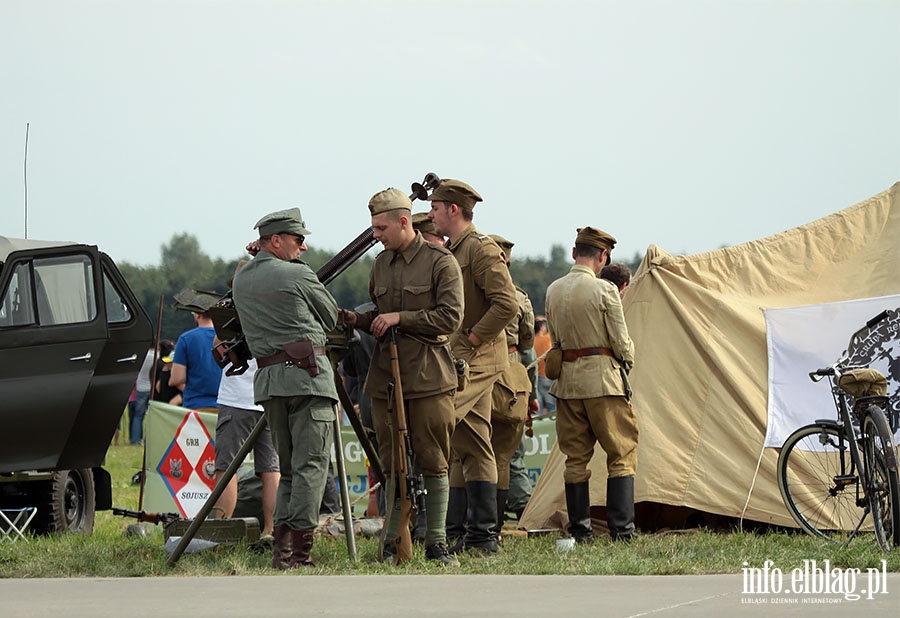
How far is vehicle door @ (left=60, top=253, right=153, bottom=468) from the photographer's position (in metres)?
10.2

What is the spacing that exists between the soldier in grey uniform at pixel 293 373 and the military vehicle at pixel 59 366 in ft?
9.29

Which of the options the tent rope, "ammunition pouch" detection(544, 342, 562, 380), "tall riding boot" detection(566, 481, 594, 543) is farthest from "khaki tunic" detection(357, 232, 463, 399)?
the tent rope

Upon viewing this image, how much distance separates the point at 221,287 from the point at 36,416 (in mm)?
25079

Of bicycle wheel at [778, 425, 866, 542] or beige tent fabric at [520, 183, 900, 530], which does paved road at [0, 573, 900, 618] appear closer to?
bicycle wheel at [778, 425, 866, 542]

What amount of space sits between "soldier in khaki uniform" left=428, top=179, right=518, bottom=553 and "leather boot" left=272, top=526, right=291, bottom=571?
3.73 feet

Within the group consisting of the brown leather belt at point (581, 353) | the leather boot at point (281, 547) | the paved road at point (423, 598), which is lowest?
the paved road at point (423, 598)

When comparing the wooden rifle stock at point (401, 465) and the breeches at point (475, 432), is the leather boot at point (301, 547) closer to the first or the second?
the wooden rifle stock at point (401, 465)

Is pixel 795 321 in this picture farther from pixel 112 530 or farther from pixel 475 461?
pixel 112 530

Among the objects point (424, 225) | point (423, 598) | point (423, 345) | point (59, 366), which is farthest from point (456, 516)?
point (59, 366)

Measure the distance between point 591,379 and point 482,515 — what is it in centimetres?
124

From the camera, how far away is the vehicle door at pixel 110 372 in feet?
33.3

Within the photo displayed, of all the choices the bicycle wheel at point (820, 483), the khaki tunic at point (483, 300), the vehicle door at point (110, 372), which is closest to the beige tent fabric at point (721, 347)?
the bicycle wheel at point (820, 483)

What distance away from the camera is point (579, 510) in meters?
A: 8.85

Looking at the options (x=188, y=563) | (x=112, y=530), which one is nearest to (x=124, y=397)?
(x=112, y=530)
